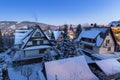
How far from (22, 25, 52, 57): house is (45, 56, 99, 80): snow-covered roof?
13246 mm

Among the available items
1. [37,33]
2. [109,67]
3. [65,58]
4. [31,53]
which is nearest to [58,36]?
[37,33]

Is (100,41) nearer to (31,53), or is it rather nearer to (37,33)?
(37,33)

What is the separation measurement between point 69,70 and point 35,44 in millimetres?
14883

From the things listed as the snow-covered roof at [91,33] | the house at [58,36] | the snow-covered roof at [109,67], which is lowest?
the snow-covered roof at [109,67]

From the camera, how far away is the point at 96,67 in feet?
42.5

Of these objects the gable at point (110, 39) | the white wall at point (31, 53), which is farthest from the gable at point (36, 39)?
the gable at point (110, 39)

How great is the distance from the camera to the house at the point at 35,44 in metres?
23.8

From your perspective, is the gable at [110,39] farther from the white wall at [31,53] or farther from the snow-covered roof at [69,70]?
the snow-covered roof at [69,70]

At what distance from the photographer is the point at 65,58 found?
14.9 metres

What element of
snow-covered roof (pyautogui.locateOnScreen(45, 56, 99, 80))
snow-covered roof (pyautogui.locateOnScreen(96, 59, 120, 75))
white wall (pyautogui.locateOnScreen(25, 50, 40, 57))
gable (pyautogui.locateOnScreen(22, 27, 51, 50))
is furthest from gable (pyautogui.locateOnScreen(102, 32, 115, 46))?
snow-covered roof (pyautogui.locateOnScreen(45, 56, 99, 80))

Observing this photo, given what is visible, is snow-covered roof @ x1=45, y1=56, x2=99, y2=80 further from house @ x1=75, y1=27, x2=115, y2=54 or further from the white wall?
house @ x1=75, y1=27, x2=115, y2=54

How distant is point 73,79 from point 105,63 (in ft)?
15.8

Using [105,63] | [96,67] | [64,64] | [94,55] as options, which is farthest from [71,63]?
[94,55]

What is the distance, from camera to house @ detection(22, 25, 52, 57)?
2378 centimetres
